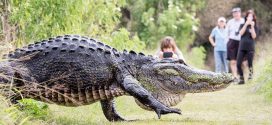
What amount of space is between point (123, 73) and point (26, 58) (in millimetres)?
1227

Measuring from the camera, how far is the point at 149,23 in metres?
25.9

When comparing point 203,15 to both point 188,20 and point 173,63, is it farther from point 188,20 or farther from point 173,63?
point 173,63

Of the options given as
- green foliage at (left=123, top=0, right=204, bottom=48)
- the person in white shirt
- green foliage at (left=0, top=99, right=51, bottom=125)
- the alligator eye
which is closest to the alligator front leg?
the alligator eye

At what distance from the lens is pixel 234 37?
1789 cm

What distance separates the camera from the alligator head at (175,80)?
8.60 m

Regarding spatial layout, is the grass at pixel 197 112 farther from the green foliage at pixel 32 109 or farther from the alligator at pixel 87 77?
the alligator at pixel 87 77

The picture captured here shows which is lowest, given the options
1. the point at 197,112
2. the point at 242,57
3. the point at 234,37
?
the point at 197,112

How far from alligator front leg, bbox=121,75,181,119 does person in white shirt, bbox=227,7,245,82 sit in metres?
9.70

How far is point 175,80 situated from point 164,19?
656 inches

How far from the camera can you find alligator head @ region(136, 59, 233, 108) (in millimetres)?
8602

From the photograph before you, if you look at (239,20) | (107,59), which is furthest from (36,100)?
(239,20)

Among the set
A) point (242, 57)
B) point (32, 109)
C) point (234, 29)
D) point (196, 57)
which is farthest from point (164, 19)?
point (32, 109)

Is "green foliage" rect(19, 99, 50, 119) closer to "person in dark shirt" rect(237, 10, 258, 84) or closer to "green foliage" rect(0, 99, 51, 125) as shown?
"green foliage" rect(0, 99, 51, 125)

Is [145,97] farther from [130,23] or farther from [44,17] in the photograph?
[130,23]
